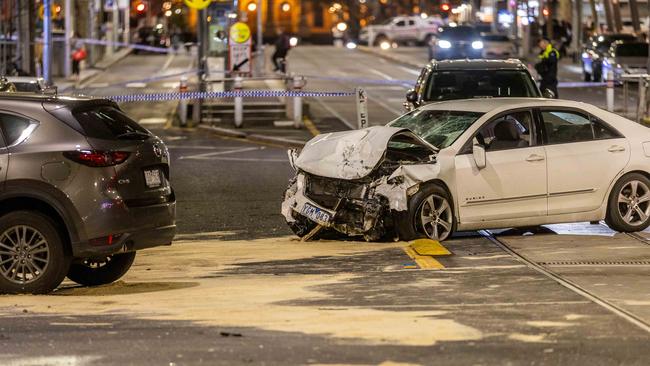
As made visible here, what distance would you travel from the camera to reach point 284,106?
104 ft

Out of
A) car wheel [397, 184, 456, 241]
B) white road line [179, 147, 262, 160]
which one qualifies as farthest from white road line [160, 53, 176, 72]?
car wheel [397, 184, 456, 241]

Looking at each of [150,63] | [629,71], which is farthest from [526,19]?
[629,71]

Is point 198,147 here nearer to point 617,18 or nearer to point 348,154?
point 348,154

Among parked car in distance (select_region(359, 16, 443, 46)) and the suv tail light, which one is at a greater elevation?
the suv tail light

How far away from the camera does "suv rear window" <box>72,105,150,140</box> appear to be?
1055 cm

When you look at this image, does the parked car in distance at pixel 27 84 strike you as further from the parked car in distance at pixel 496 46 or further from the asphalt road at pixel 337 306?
the parked car in distance at pixel 496 46

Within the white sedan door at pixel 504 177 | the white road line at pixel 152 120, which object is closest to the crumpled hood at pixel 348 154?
the white sedan door at pixel 504 177

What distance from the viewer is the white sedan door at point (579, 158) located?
540 inches

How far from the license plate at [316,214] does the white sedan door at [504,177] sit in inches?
50.7

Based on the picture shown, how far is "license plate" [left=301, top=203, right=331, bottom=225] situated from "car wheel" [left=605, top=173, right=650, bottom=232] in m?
2.93

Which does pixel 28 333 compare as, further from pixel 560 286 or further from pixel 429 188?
pixel 429 188

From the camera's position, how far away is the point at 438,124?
14.3 meters

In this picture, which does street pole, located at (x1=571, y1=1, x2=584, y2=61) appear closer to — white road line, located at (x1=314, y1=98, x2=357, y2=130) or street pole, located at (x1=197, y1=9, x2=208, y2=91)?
white road line, located at (x1=314, y1=98, x2=357, y2=130)

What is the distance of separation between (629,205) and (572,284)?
373 cm
